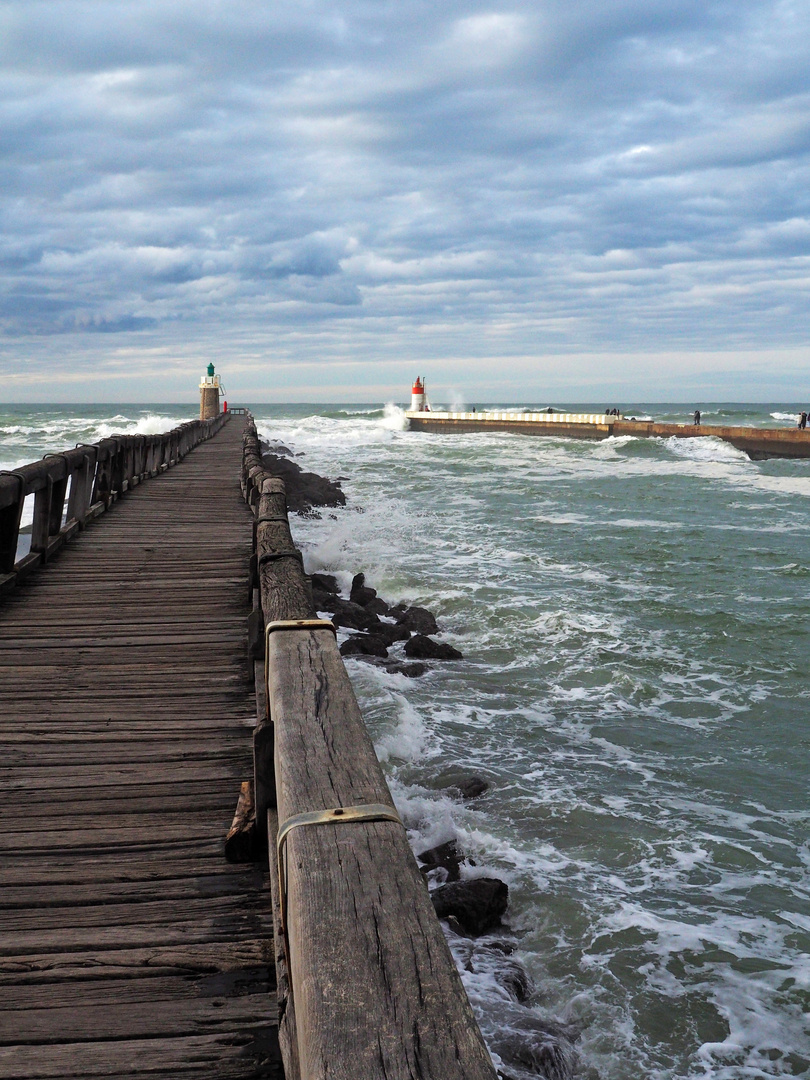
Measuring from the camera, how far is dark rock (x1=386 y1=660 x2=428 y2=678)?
31.9ft

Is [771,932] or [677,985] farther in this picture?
[771,932]

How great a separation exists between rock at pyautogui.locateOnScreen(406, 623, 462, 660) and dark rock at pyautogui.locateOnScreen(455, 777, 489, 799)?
3.46 metres

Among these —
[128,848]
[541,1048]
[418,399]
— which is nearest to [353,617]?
[541,1048]

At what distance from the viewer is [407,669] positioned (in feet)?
32.2

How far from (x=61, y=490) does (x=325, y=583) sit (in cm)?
639

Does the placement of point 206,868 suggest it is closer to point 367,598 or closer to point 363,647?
point 363,647

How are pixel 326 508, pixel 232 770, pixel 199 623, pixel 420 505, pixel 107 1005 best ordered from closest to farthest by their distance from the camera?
pixel 107 1005, pixel 232 770, pixel 199 623, pixel 326 508, pixel 420 505

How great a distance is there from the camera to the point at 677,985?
4.69m

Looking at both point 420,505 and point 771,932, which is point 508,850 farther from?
point 420,505

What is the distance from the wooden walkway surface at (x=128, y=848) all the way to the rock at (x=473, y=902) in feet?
5.93

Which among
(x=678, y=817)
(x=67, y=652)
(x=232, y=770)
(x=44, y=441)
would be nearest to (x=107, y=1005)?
(x=232, y=770)

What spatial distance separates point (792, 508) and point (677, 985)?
24.7 metres

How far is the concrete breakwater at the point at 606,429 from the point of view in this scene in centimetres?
4409

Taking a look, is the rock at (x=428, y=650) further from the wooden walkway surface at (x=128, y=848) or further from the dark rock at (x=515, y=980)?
the dark rock at (x=515, y=980)
